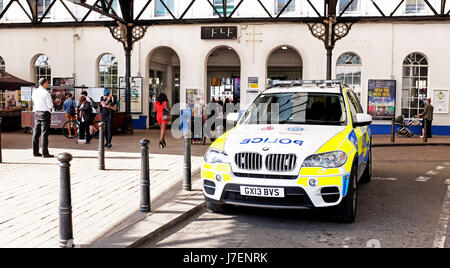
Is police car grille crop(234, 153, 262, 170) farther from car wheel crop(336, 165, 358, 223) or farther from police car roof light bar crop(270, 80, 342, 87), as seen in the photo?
police car roof light bar crop(270, 80, 342, 87)

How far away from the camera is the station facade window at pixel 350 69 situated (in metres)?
20.6

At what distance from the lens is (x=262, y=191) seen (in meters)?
5.25

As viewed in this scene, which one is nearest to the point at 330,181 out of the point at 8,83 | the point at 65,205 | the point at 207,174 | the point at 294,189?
the point at 294,189

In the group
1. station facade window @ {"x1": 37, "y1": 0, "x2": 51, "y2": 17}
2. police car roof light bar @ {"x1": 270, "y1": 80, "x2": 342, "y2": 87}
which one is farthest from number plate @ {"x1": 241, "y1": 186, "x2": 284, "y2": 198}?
station facade window @ {"x1": 37, "y1": 0, "x2": 51, "y2": 17}

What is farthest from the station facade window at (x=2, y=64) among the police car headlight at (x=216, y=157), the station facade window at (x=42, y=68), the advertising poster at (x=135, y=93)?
the police car headlight at (x=216, y=157)

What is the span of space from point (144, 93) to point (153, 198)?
15845mm

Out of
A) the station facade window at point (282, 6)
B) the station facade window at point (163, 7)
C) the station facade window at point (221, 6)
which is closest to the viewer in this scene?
the station facade window at point (282, 6)

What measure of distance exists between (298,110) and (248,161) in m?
1.54

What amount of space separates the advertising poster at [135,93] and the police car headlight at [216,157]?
16653 millimetres

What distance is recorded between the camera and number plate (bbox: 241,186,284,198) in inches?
205

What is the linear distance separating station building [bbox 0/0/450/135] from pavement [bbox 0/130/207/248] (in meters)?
10.3

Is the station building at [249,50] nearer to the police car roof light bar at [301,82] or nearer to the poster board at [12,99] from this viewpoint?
the poster board at [12,99]

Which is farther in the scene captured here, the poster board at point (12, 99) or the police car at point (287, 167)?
the poster board at point (12, 99)

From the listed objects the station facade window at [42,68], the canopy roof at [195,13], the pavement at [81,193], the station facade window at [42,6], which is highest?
the station facade window at [42,6]
